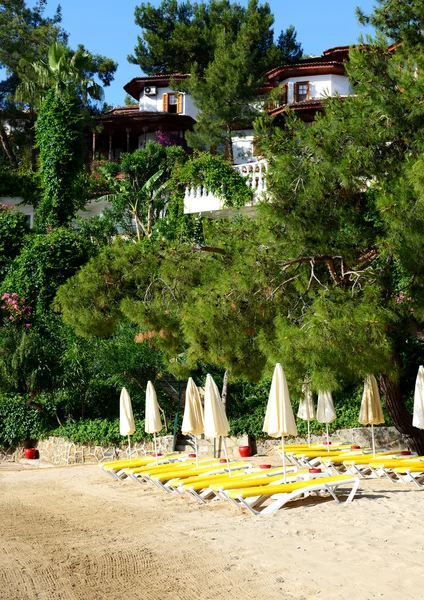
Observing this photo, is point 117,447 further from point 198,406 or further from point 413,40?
point 413,40

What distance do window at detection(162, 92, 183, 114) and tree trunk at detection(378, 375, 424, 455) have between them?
104 ft

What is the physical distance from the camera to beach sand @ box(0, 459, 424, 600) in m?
7.84

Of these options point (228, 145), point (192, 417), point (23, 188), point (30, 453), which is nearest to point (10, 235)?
point (23, 188)

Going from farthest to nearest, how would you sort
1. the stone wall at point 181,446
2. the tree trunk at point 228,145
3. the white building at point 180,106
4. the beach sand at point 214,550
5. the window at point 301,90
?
1. the window at point 301,90
2. the white building at point 180,106
3. the tree trunk at point 228,145
4. the stone wall at point 181,446
5. the beach sand at point 214,550

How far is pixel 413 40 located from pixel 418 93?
1.56m

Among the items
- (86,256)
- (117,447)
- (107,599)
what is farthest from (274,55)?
(107,599)

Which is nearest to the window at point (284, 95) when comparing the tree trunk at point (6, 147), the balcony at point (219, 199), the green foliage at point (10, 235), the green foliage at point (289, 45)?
the green foliage at point (289, 45)

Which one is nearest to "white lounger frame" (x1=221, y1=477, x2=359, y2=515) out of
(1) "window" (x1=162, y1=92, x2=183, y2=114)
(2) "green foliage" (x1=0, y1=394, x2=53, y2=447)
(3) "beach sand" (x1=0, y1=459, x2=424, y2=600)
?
(3) "beach sand" (x1=0, y1=459, x2=424, y2=600)

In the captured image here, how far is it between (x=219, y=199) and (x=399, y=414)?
1308 centimetres

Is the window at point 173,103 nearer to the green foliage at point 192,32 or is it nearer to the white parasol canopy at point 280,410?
the green foliage at point 192,32

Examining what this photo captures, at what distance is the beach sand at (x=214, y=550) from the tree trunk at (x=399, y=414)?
1850 millimetres

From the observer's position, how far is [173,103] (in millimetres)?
44875

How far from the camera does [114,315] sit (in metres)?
15.8

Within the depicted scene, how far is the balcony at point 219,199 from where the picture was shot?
84.9 ft
